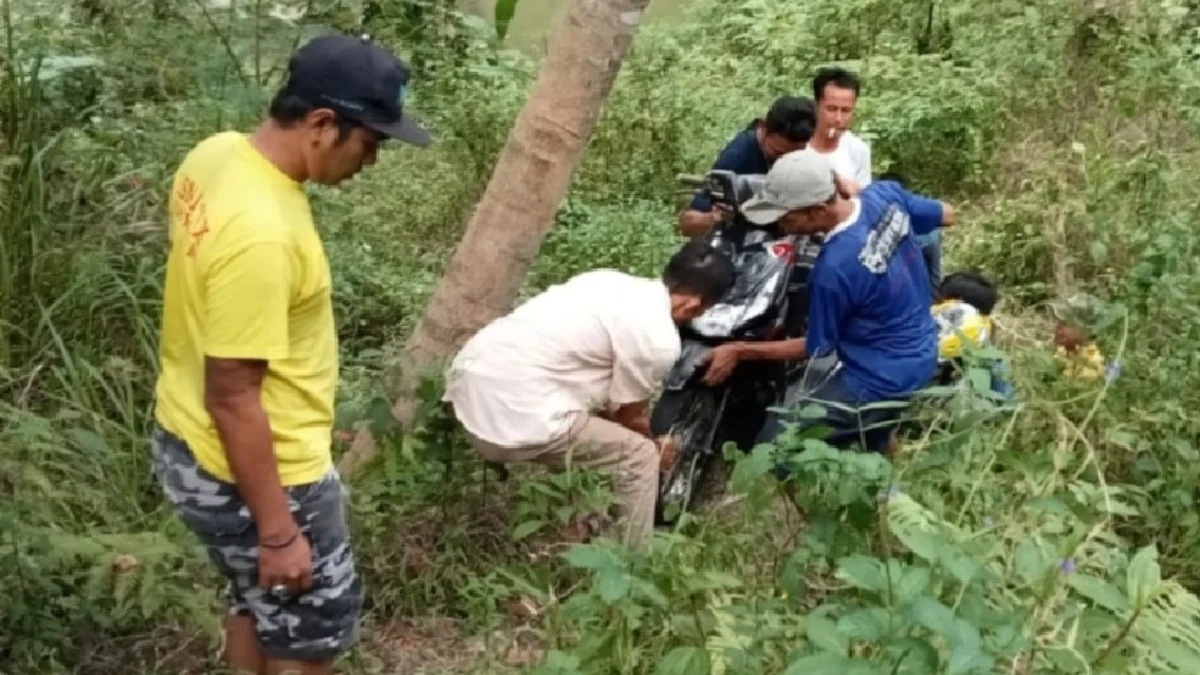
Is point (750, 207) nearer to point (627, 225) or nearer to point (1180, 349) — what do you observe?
point (1180, 349)

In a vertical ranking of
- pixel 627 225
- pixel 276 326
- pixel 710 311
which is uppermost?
pixel 276 326

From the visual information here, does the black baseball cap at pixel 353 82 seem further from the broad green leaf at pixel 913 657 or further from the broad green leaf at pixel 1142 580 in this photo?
the broad green leaf at pixel 1142 580

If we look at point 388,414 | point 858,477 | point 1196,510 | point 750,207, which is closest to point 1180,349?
point 1196,510

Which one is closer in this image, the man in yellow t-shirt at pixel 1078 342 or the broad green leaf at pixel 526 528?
the broad green leaf at pixel 526 528

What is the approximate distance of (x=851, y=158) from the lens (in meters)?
5.00

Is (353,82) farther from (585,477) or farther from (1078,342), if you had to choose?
(1078,342)

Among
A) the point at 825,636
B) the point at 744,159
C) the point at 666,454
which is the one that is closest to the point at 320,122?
the point at 825,636

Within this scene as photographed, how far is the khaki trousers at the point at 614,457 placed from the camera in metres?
3.57

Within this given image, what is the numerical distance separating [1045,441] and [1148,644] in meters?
1.30

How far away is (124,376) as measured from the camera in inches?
149

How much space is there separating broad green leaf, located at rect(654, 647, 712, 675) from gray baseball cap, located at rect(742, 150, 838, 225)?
179cm

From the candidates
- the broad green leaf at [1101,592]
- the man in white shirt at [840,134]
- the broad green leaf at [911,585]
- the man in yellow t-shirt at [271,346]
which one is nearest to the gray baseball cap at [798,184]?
the man in white shirt at [840,134]

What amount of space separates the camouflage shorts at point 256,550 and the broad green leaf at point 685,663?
0.75 metres

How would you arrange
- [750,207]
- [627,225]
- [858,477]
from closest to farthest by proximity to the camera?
[858,477] → [750,207] → [627,225]
